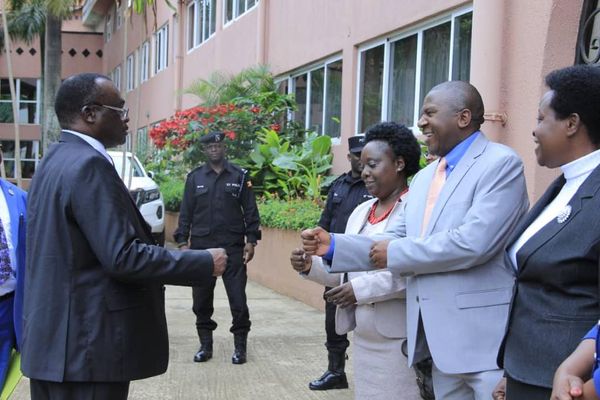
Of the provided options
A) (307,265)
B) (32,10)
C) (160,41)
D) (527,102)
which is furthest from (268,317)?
(32,10)

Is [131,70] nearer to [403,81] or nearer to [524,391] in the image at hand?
[403,81]

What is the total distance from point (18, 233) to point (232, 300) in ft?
10.7

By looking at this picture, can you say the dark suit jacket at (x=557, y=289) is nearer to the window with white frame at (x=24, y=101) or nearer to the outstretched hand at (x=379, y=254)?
the outstretched hand at (x=379, y=254)

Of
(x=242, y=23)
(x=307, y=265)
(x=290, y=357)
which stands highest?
(x=242, y=23)

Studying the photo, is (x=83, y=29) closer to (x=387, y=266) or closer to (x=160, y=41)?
(x=160, y=41)

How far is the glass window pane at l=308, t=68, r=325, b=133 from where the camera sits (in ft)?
41.4

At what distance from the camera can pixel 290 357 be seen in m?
7.29

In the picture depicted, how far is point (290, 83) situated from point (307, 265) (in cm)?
1029

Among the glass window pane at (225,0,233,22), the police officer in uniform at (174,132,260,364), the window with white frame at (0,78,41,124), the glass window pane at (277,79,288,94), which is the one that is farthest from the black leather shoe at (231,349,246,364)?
the window with white frame at (0,78,41,124)

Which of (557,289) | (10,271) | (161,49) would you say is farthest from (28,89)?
(557,289)

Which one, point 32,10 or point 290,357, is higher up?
point 32,10

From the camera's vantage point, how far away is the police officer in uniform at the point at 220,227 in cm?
717

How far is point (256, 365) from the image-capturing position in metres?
6.97

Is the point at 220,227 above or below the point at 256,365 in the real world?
above
